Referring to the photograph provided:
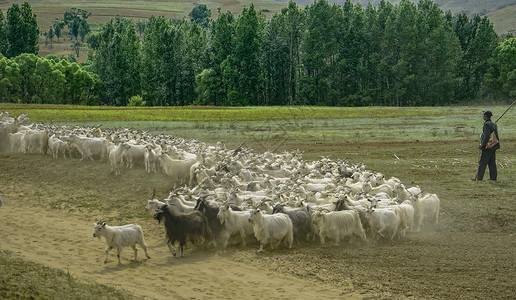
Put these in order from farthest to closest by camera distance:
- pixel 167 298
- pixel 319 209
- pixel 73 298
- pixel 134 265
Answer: pixel 319 209 < pixel 134 265 < pixel 167 298 < pixel 73 298

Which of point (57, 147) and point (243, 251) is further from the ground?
point (57, 147)

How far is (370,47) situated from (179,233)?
3093 inches

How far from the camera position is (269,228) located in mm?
14906

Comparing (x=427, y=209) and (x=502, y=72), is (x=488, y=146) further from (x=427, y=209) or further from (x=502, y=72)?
(x=502, y=72)

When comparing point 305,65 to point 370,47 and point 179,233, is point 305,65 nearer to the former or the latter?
point 370,47

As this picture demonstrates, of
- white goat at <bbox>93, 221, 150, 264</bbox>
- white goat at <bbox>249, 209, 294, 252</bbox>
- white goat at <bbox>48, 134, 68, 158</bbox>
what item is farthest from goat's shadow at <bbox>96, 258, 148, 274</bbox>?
white goat at <bbox>48, 134, 68, 158</bbox>

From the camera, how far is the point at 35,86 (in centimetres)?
8356

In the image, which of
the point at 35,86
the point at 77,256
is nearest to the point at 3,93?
the point at 35,86

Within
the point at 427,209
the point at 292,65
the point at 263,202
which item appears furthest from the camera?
the point at 292,65

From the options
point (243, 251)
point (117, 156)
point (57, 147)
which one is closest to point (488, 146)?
point (243, 251)

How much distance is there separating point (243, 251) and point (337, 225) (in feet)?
8.13

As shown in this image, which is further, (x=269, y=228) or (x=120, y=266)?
(x=269, y=228)

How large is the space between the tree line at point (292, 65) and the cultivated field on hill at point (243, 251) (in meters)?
55.9

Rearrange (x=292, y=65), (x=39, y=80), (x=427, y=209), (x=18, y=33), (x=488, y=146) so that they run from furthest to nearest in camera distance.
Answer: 1. (x=18, y=33)
2. (x=292, y=65)
3. (x=39, y=80)
4. (x=488, y=146)
5. (x=427, y=209)
